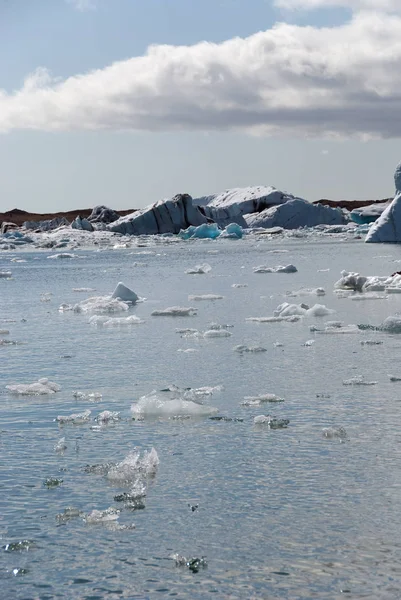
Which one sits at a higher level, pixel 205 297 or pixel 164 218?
pixel 164 218

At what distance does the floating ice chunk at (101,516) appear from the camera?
3.91m

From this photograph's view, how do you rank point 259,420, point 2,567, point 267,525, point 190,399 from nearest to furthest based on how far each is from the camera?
point 2,567
point 267,525
point 259,420
point 190,399

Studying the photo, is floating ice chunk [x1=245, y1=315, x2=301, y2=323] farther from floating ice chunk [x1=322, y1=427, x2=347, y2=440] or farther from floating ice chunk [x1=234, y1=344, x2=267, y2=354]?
floating ice chunk [x1=322, y1=427, x2=347, y2=440]

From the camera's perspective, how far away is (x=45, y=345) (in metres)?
9.47

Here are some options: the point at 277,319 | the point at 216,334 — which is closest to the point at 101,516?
the point at 216,334

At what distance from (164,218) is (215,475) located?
4821 cm

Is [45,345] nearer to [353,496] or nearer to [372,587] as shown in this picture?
[353,496]

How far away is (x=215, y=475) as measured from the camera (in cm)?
452

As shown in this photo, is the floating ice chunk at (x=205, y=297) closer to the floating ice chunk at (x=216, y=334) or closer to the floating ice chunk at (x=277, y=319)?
the floating ice chunk at (x=277, y=319)

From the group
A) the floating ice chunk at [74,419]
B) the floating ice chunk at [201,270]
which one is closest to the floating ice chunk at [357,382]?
the floating ice chunk at [74,419]

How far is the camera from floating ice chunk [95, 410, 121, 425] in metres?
5.77

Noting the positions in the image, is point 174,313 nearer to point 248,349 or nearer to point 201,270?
point 248,349

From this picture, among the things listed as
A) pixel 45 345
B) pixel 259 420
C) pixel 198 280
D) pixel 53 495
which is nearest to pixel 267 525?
pixel 53 495

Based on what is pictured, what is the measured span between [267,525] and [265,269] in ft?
58.8
